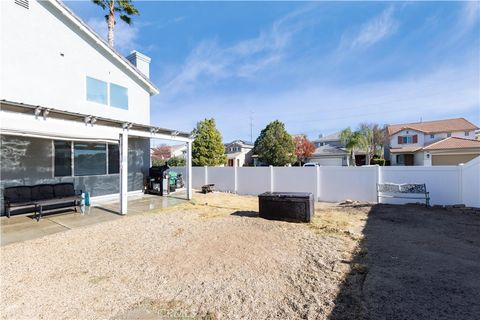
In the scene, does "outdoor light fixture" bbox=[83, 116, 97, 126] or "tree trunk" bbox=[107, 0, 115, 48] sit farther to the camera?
"tree trunk" bbox=[107, 0, 115, 48]

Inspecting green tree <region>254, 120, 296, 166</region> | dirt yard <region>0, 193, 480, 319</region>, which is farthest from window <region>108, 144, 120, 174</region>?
green tree <region>254, 120, 296, 166</region>

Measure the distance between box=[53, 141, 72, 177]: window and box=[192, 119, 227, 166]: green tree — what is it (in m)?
15.2

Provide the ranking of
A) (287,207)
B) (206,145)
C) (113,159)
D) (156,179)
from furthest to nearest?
(206,145) → (156,179) → (113,159) → (287,207)

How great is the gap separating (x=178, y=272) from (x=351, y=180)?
904 centimetres

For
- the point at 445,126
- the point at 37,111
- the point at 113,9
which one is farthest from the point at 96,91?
the point at 445,126

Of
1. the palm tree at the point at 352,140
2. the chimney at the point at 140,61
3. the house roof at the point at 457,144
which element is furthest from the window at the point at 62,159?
the palm tree at the point at 352,140

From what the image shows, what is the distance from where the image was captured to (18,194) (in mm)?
7680

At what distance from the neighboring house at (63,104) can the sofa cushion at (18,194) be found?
1.48 ft

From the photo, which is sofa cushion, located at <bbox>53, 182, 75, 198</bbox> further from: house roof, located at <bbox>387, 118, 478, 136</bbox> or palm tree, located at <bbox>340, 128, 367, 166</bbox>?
house roof, located at <bbox>387, 118, 478, 136</bbox>

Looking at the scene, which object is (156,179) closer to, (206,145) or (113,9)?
(113,9)

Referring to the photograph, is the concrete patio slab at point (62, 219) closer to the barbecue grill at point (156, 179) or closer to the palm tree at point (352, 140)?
the barbecue grill at point (156, 179)

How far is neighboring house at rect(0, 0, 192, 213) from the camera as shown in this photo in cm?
718

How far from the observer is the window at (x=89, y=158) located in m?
9.65

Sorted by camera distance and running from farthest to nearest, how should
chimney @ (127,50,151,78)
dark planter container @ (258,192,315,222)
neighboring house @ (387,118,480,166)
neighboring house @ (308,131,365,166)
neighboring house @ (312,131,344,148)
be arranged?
neighboring house @ (312,131,344,148), neighboring house @ (308,131,365,166), neighboring house @ (387,118,480,166), chimney @ (127,50,151,78), dark planter container @ (258,192,315,222)
